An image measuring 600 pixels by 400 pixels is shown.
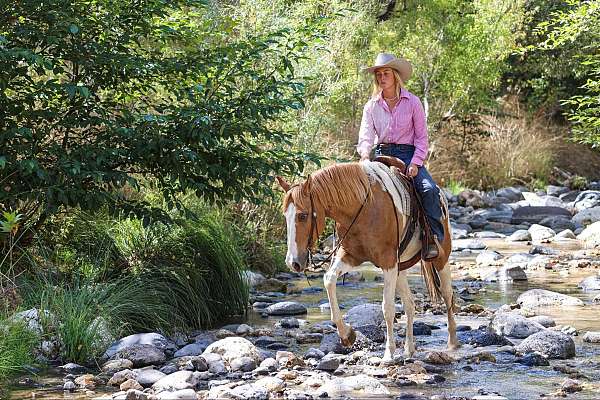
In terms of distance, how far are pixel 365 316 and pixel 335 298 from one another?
7.01 ft

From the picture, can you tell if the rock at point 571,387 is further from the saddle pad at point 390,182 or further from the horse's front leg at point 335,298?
the saddle pad at point 390,182

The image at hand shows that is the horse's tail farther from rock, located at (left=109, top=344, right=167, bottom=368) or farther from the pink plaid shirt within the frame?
rock, located at (left=109, top=344, right=167, bottom=368)

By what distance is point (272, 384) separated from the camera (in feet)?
21.1

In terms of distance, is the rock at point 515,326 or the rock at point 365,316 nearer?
the rock at point 515,326

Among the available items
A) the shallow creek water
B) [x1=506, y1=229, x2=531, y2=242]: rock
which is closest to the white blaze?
the shallow creek water

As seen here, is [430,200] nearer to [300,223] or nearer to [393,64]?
[393,64]

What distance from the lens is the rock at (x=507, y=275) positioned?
1345cm

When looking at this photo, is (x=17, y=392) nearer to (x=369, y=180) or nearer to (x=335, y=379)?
(x=335, y=379)

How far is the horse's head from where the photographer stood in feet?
22.5

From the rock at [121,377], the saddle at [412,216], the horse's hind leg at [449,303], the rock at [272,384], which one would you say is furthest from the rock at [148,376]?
the horse's hind leg at [449,303]

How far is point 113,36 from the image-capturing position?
29.3 ft

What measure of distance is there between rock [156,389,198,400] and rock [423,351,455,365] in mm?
2323

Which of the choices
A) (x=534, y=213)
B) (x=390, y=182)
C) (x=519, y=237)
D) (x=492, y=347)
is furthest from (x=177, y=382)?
(x=534, y=213)

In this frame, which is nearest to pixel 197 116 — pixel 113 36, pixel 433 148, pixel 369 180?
pixel 113 36
